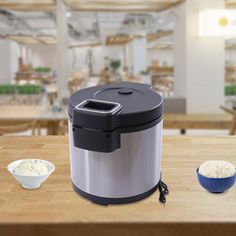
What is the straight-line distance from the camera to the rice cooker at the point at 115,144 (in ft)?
3.59

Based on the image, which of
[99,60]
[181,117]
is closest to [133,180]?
[181,117]

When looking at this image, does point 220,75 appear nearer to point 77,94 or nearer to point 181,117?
point 181,117

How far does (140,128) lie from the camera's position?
3.77ft

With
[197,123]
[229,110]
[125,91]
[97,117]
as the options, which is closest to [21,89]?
[197,123]

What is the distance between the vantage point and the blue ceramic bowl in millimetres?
1280

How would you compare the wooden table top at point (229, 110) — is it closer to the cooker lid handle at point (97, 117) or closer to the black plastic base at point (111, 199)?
the black plastic base at point (111, 199)

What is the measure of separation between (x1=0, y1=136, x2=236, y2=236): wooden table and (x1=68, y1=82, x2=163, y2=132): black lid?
0.90 ft

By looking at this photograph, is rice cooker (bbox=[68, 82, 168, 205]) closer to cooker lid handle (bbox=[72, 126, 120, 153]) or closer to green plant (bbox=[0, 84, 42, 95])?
cooker lid handle (bbox=[72, 126, 120, 153])

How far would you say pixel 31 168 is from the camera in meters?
1.37

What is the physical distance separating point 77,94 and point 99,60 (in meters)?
24.3

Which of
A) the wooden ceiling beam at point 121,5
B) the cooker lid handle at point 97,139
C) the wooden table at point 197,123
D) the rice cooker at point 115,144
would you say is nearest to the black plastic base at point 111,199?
the rice cooker at point 115,144

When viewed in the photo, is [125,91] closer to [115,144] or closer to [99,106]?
[99,106]

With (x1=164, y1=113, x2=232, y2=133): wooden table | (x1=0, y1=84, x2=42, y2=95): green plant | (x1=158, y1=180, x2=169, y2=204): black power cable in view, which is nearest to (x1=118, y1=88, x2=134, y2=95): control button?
(x1=158, y1=180, x2=169, y2=204): black power cable

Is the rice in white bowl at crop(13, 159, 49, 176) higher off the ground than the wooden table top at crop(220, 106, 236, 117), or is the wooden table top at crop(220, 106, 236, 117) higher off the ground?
the rice in white bowl at crop(13, 159, 49, 176)
